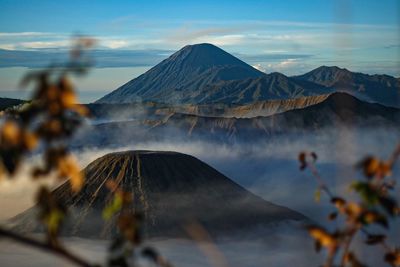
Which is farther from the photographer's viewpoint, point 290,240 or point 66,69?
point 290,240

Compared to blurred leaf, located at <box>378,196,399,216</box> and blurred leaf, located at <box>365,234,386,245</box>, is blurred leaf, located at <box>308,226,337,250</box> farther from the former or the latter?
blurred leaf, located at <box>365,234,386,245</box>

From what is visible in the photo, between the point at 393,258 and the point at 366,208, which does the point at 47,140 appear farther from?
the point at 393,258

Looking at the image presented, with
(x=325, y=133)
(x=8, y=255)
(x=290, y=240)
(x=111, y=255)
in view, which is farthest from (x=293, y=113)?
(x=111, y=255)

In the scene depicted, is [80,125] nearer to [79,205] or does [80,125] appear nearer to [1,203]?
[79,205]

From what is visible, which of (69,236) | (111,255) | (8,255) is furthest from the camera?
(8,255)

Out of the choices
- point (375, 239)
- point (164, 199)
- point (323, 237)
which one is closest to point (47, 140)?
point (323, 237)

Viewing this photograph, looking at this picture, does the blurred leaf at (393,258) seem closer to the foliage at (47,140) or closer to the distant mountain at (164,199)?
the foliage at (47,140)
